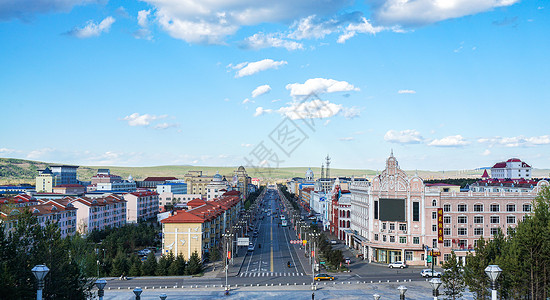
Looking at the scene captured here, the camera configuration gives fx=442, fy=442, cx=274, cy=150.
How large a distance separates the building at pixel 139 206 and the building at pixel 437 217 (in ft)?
256

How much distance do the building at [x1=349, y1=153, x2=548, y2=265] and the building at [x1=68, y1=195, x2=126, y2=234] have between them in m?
60.3

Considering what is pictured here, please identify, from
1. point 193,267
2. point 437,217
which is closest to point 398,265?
point 437,217

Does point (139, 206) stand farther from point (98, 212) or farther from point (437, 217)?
point (437, 217)

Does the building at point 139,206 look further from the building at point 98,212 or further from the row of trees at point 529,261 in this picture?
the row of trees at point 529,261

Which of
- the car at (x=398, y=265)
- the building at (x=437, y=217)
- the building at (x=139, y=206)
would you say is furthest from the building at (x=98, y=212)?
the building at (x=437, y=217)

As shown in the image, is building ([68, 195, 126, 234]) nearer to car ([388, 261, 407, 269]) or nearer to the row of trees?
car ([388, 261, 407, 269])

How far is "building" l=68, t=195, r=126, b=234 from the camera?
95312 mm

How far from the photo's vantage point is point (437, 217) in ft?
218

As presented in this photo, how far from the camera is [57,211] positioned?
279 ft

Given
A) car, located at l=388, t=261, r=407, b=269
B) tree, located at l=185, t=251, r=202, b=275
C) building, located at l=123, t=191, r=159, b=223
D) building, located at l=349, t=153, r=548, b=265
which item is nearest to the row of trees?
car, located at l=388, t=261, r=407, b=269

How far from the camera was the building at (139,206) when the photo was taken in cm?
12369

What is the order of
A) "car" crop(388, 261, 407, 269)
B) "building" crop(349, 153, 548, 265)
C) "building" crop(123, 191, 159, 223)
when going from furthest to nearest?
"building" crop(123, 191, 159, 223)
"building" crop(349, 153, 548, 265)
"car" crop(388, 261, 407, 269)

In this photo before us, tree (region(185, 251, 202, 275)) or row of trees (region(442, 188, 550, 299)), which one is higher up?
row of trees (region(442, 188, 550, 299))

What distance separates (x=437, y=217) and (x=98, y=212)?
7361 centimetres
